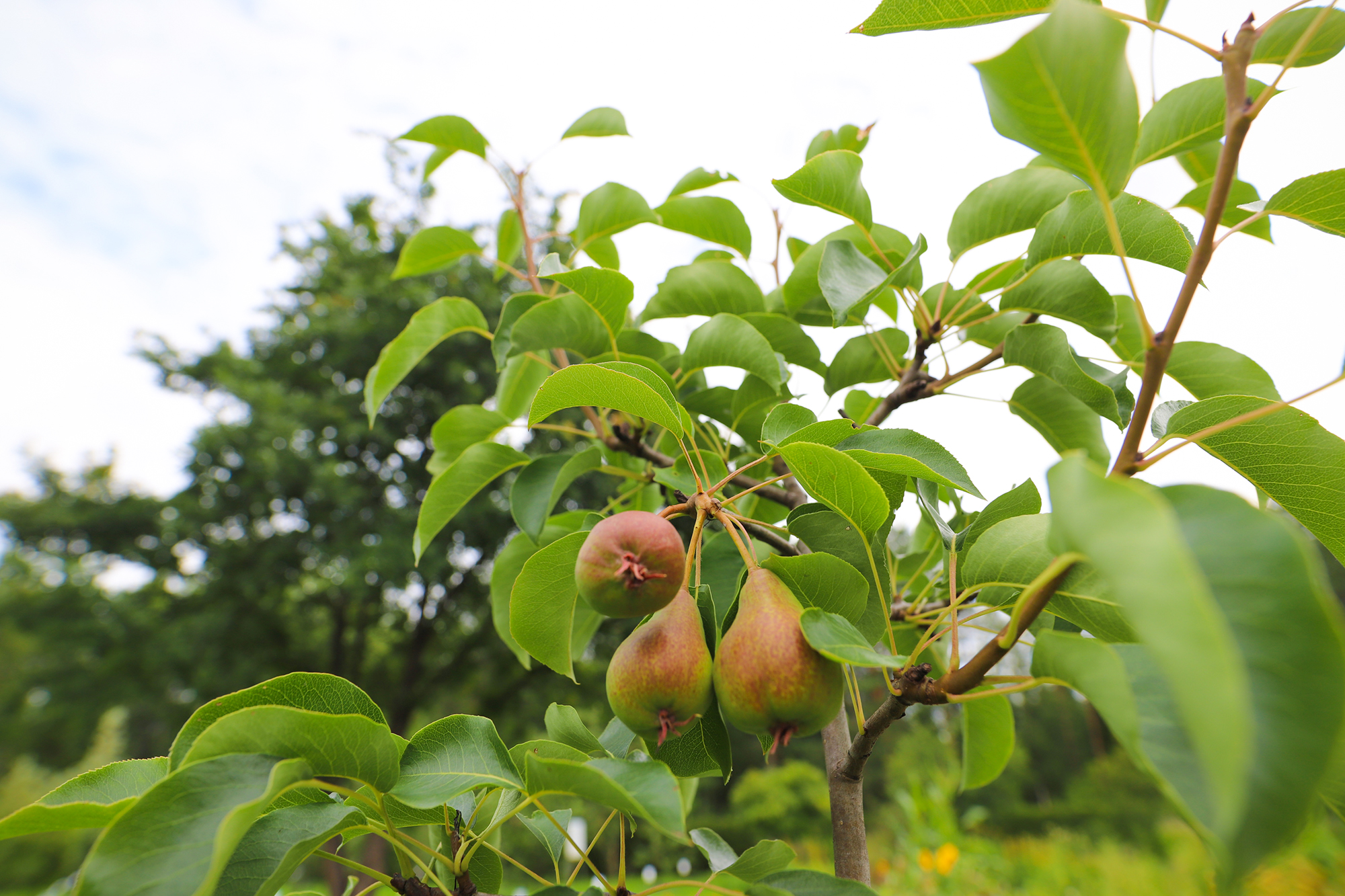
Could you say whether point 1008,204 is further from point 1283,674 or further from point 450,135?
point 450,135

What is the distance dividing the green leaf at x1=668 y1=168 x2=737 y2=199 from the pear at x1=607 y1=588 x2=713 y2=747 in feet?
3.94

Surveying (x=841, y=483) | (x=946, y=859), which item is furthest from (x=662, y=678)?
(x=946, y=859)

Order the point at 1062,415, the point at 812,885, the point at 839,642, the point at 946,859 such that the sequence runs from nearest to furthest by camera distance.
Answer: the point at 839,642 < the point at 812,885 < the point at 1062,415 < the point at 946,859

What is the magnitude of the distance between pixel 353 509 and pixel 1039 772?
24689 mm

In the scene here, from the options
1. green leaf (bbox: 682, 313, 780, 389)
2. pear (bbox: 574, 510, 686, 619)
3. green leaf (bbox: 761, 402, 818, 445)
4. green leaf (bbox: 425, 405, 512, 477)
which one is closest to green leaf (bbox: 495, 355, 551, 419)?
green leaf (bbox: 425, 405, 512, 477)

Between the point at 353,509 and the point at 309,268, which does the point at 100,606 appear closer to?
the point at 353,509

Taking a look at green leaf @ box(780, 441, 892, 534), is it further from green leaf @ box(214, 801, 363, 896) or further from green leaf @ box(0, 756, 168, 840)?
green leaf @ box(0, 756, 168, 840)

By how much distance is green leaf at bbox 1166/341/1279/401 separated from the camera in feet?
3.82

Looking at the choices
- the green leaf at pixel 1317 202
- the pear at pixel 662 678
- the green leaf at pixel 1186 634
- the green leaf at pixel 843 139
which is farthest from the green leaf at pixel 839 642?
the green leaf at pixel 843 139

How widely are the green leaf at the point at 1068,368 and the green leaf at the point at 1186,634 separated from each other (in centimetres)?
74

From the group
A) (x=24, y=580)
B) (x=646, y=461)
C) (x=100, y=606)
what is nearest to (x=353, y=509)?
(x=100, y=606)

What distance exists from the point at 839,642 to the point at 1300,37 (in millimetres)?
1088

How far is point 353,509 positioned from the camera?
10023 mm

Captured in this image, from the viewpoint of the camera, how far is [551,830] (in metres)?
1.18
